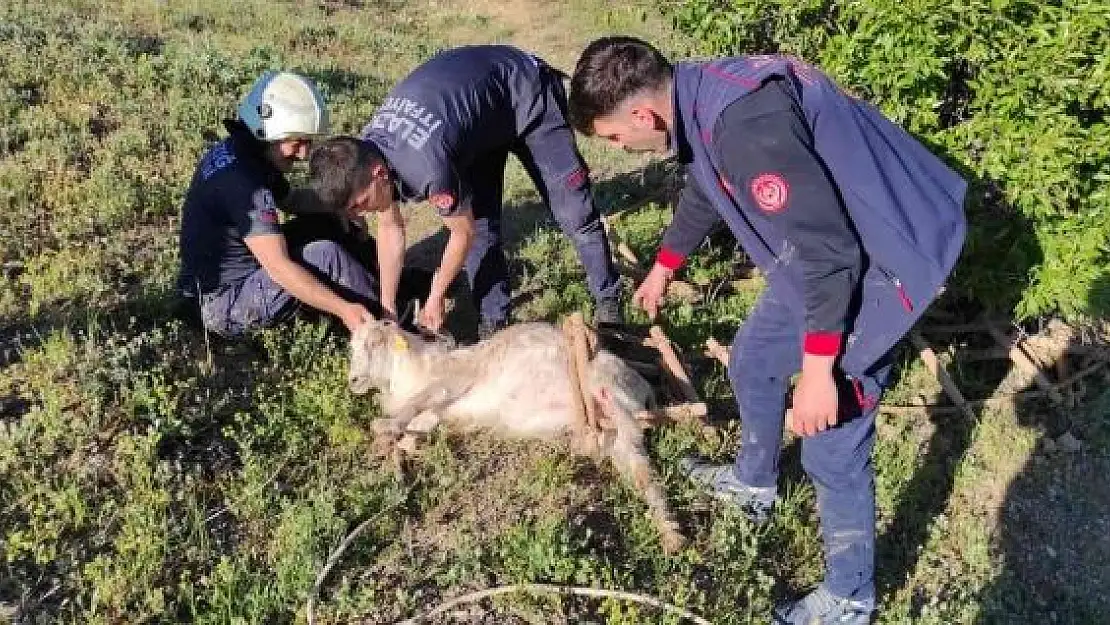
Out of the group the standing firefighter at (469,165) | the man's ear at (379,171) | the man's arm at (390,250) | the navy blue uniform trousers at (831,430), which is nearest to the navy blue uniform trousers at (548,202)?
the standing firefighter at (469,165)

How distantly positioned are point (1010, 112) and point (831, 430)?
2.52m

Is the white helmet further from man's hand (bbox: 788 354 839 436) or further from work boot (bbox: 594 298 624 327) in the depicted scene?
man's hand (bbox: 788 354 839 436)

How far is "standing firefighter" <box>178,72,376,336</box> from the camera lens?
17.7 feet

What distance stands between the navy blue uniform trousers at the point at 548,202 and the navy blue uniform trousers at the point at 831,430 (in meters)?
1.91

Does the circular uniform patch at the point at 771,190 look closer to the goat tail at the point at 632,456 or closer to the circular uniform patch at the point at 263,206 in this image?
the goat tail at the point at 632,456

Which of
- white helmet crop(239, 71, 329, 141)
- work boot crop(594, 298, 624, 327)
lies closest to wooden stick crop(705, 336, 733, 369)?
work boot crop(594, 298, 624, 327)

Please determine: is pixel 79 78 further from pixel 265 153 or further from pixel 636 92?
pixel 636 92

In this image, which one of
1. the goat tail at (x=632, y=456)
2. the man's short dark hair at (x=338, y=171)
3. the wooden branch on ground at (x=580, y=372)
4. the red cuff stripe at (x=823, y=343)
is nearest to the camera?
the red cuff stripe at (x=823, y=343)

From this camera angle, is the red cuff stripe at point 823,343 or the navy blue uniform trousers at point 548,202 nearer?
the red cuff stripe at point 823,343

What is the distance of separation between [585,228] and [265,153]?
1981 millimetres

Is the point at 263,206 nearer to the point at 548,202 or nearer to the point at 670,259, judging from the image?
the point at 548,202

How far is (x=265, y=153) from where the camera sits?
5.60 metres

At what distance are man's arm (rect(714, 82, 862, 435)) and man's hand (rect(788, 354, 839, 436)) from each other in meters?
0.07

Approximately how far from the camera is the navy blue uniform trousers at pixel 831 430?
3.74 meters
